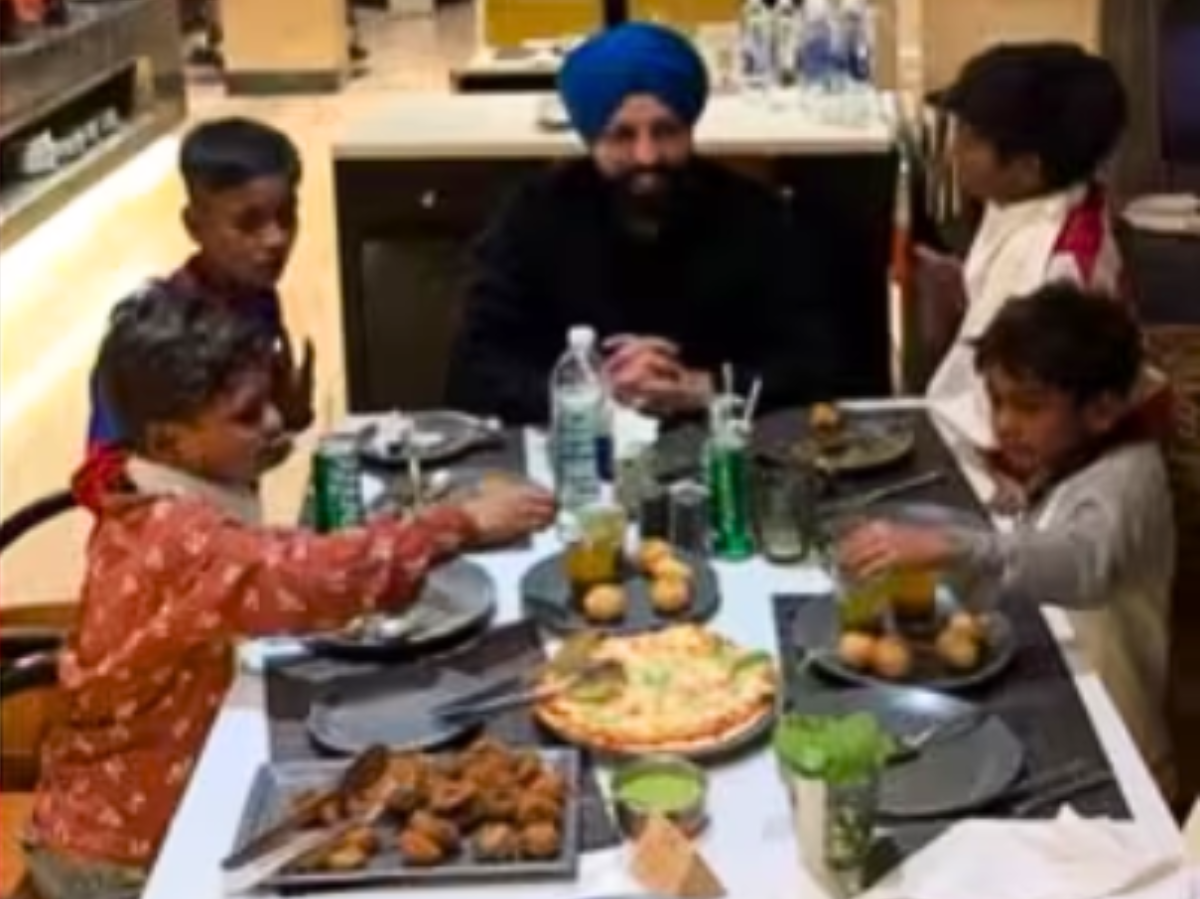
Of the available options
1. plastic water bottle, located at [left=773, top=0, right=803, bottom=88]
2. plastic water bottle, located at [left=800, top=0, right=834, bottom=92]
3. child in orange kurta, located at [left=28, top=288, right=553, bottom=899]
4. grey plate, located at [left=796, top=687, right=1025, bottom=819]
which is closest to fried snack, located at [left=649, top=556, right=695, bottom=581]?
child in orange kurta, located at [left=28, top=288, right=553, bottom=899]

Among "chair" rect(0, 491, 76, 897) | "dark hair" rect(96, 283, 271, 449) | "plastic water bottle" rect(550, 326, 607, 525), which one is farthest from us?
"plastic water bottle" rect(550, 326, 607, 525)

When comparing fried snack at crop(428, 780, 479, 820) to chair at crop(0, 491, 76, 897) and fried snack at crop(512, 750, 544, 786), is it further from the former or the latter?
chair at crop(0, 491, 76, 897)

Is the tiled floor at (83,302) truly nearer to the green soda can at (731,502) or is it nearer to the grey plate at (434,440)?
the grey plate at (434,440)

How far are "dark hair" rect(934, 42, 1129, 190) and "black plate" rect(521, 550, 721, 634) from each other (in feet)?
3.66

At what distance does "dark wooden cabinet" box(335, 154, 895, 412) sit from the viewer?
15.0ft

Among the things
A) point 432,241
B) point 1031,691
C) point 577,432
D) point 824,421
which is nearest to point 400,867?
point 1031,691

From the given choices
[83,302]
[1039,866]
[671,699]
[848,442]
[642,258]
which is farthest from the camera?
[83,302]

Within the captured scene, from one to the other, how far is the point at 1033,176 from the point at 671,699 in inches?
59.0

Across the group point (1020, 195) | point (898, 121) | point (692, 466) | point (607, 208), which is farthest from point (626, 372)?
point (898, 121)

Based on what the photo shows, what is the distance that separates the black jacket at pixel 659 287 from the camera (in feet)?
12.0

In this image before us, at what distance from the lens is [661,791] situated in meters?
2.12

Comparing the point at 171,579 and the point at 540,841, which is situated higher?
the point at 171,579

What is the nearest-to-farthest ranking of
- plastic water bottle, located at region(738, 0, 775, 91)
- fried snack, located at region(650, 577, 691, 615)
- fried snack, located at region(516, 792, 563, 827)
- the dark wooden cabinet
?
fried snack, located at region(516, 792, 563, 827)
fried snack, located at region(650, 577, 691, 615)
the dark wooden cabinet
plastic water bottle, located at region(738, 0, 775, 91)

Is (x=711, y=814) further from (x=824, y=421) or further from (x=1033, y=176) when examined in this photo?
(x=1033, y=176)
